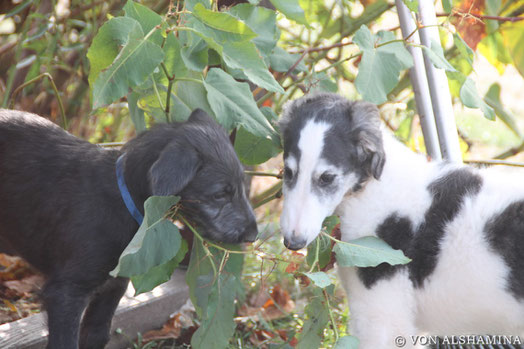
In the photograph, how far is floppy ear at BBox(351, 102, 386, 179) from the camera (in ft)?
9.88

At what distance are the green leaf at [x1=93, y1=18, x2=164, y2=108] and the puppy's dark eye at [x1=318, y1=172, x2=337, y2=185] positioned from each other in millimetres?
904

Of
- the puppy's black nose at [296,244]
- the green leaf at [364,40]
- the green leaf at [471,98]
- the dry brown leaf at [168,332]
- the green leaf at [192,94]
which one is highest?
the green leaf at [364,40]

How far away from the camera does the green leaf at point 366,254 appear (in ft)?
8.68

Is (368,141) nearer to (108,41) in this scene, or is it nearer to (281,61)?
(281,61)

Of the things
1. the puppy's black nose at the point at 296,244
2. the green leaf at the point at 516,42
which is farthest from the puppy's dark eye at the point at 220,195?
the green leaf at the point at 516,42

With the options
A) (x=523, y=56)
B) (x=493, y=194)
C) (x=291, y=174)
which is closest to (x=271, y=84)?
(x=291, y=174)

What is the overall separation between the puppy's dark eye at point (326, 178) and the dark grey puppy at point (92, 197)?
0.40m

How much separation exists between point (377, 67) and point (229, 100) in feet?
2.26

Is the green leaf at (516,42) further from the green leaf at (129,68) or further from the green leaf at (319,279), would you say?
the green leaf at (129,68)

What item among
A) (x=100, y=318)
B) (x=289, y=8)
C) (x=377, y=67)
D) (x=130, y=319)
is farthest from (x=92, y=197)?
(x=377, y=67)

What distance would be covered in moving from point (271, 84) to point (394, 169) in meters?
0.80

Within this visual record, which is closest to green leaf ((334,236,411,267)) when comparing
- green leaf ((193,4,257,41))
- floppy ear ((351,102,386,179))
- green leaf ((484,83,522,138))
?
floppy ear ((351,102,386,179))

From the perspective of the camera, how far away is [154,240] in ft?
8.78

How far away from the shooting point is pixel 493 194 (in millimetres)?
2861
